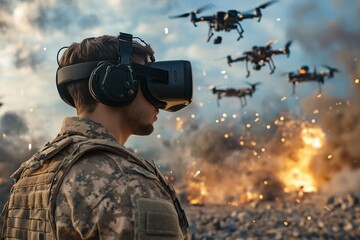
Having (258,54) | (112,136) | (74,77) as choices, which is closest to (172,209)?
(112,136)

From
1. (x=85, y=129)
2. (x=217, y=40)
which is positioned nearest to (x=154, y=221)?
(x=85, y=129)

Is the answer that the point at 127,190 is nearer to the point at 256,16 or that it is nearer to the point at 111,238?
the point at 111,238

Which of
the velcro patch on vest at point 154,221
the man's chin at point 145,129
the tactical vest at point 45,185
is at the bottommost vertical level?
the velcro patch on vest at point 154,221

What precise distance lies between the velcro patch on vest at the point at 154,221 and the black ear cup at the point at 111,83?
828 millimetres

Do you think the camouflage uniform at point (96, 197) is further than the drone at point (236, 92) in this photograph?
No

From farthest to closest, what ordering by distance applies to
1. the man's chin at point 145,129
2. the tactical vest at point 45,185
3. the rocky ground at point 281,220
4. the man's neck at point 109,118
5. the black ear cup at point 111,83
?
the rocky ground at point 281,220 → the man's chin at point 145,129 → the man's neck at point 109,118 → the black ear cup at point 111,83 → the tactical vest at point 45,185

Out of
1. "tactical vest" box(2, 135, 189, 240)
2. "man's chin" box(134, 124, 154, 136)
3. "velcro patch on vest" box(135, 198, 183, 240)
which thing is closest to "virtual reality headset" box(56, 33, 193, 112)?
"man's chin" box(134, 124, 154, 136)

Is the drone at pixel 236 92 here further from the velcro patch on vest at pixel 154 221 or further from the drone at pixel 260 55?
the velcro patch on vest at pixel 154 221

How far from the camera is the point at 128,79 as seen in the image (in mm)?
2893

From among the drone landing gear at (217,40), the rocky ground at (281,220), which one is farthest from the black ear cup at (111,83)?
the rocky ground at (281,220)

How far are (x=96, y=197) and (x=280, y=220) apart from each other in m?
49.8

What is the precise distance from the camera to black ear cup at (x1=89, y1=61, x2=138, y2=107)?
282 cm

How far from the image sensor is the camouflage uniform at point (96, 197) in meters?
2.20

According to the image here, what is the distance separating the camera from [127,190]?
2.27 metres
